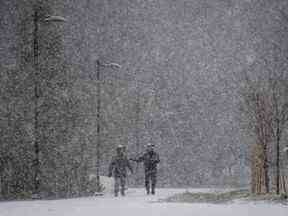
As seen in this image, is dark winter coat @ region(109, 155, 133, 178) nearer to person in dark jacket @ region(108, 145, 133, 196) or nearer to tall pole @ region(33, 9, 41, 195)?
person in dark jacket @ region(108, 145, 133, 196)

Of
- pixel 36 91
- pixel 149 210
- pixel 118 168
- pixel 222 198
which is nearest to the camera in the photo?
pixel 149 210

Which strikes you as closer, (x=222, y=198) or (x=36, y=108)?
(x=222, y=198)

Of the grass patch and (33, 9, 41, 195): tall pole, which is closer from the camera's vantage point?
the grass patch

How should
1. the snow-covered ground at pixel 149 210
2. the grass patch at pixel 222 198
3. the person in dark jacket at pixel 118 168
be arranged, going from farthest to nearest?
the person in dark jacket at pixel 118 168 < the grass patch at pixel 222 198 < the snow-covered ground at pixel 149 210

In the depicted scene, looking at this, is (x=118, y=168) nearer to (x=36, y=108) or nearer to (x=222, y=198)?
(x=36, y=108)

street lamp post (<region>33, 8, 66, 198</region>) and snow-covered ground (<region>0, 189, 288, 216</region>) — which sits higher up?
street lamp post (<region>33, 8, 66, 198</region>)

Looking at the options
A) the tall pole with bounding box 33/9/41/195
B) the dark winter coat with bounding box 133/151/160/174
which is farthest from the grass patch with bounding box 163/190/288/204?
the tall pole with bounding box 33/9/41/195

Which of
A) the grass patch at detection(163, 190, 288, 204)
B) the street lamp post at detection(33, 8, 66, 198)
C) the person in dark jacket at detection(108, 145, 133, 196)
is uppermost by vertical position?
the street lamp post at detection(33, 8, 66, 198)

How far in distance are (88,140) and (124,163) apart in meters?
2.91

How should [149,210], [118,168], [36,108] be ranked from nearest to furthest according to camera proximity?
[149,210] < [118,168] < [36,108]

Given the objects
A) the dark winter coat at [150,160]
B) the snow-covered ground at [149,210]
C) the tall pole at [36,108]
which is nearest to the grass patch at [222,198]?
the snow-covered ground at [149,210]

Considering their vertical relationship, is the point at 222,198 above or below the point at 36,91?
below

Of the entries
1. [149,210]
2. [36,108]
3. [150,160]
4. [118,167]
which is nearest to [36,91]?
[36,108]

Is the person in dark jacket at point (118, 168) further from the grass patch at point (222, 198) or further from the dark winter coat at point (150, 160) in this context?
the grass patch at point (222, 198)
